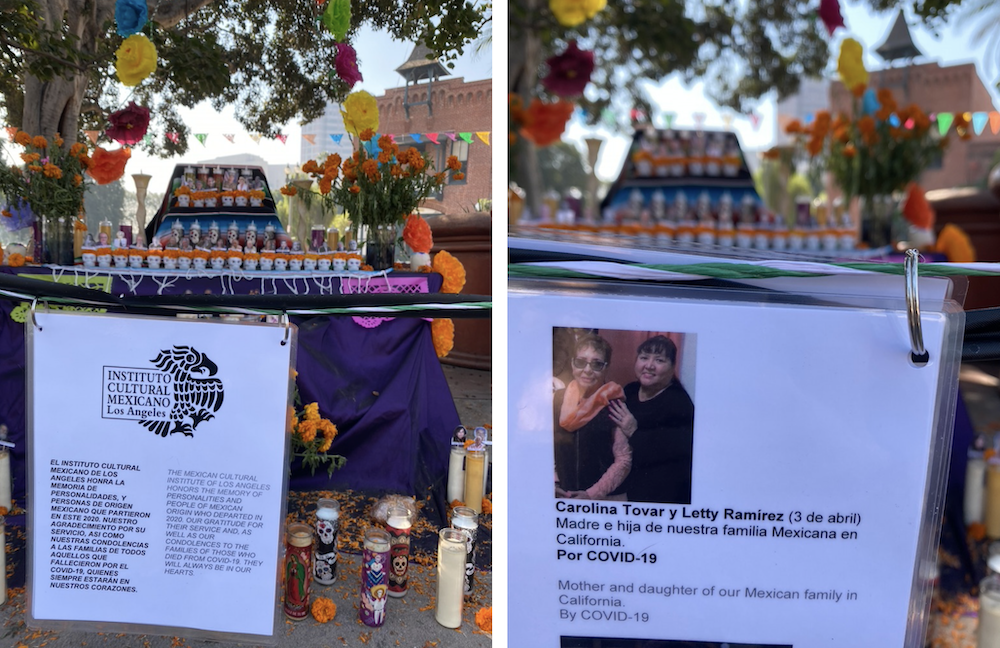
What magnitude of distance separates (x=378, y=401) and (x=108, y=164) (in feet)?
3.28

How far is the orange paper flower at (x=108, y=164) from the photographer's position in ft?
4.41

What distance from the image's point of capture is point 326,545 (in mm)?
1512

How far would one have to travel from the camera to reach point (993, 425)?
0.81 meters

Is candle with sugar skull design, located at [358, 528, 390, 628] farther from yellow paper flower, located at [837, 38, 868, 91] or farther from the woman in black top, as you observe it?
yellow paper flower, located at [837, 38, 868, 91]

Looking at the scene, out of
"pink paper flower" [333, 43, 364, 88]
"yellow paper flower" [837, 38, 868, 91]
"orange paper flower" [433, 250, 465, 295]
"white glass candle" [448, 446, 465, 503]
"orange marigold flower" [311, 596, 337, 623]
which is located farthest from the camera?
"yellow paper flower" [837, 38, 868, 91]

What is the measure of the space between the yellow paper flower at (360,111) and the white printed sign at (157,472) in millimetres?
619

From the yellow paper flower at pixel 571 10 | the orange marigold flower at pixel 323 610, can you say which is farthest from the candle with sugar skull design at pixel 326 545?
the yellow paper flower at pixel 571 10

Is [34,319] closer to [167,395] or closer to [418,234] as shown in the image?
[167,395]

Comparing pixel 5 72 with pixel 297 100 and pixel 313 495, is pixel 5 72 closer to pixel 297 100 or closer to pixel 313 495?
pixel 297 100

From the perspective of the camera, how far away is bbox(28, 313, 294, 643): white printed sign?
905 millimetres

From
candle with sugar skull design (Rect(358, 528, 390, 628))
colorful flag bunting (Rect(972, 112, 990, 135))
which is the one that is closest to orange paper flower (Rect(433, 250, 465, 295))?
candle with sugar skull design (Rect(358, 528, 390, 628))

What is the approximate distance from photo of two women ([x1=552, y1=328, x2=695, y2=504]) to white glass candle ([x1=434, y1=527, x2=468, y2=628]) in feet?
3.10

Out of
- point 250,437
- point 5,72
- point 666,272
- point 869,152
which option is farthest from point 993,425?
point 869,152

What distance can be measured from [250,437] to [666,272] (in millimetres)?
666
